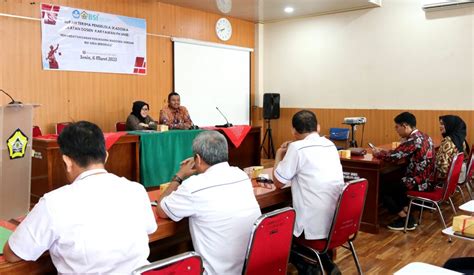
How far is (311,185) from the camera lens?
261 centimetres

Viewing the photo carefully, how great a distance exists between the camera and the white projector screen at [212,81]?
7.42 meters

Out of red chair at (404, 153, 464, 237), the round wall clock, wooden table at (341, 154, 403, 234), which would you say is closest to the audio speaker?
the round wall clock

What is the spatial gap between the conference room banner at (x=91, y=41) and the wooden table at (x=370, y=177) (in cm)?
395

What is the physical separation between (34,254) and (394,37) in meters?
7.07

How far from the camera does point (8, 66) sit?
5312 millimetres

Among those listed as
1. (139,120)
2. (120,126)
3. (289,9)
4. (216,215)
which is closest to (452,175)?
(216,215)

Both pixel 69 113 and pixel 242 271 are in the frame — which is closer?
pixel 242 271

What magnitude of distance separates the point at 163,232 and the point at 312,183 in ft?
3.41

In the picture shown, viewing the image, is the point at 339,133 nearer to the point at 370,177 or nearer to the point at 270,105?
the point at 270,105

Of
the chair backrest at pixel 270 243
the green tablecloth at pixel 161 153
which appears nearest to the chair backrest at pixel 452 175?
the chair backrest at pixel 270 243

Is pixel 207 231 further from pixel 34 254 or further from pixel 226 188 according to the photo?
pixel 34 254

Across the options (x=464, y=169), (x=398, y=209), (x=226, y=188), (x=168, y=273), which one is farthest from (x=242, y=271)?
(x=464, y=169)

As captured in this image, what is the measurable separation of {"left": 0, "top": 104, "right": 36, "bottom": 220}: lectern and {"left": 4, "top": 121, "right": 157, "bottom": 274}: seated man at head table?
1.00 m

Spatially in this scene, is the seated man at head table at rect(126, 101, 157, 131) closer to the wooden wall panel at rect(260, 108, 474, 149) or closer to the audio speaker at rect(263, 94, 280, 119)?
the audio speaker at rect(263, 94, 280, 119)
